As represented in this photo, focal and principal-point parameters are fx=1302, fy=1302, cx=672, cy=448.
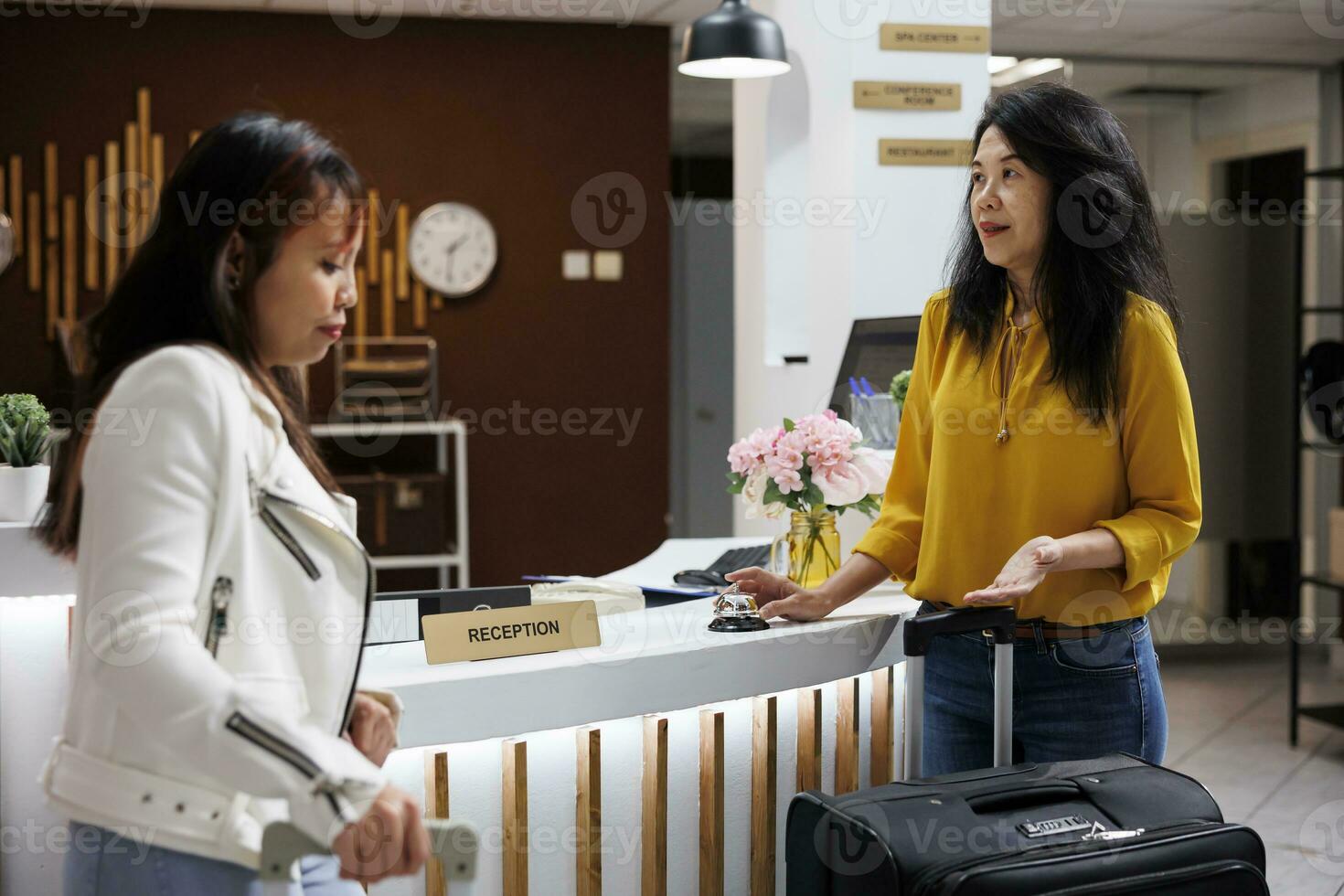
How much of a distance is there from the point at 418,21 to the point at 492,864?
531 cm

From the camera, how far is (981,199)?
6.00 feet

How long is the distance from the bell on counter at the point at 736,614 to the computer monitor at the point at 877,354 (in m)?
0.86

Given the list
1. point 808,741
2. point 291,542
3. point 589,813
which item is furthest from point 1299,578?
point 291,542

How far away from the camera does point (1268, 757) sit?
465 centimetres

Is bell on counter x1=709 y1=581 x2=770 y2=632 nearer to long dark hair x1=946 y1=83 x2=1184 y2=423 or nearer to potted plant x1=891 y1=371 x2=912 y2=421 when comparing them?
long dark hair x1=946 y1=83 x2=1184 y2=423

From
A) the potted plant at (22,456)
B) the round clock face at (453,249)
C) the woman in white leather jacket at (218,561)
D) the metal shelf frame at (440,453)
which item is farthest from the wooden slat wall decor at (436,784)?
the round clock face at (453,249)

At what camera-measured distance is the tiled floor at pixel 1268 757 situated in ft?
12.0

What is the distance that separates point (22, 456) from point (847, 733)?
1.46 metres

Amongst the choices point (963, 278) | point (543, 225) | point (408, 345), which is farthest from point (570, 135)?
point (963, 278)

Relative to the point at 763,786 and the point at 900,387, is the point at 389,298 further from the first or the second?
the point at 763,786

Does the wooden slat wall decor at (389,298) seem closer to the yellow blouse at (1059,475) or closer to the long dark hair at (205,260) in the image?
the yellow blouse at (1059,475)

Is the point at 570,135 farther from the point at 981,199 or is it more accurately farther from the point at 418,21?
the point at 981,199

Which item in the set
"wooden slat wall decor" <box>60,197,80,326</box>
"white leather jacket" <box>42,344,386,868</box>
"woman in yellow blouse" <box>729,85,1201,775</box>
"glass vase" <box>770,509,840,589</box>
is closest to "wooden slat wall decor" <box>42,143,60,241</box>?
"wooden slat wall decor" <box>60,197,80,326</box>

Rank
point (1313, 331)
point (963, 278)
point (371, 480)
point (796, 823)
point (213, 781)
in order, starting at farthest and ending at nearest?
point (1313, 331) → point (371, 480) → point (963, 278) → point (796, 823) → point (213, 781)
